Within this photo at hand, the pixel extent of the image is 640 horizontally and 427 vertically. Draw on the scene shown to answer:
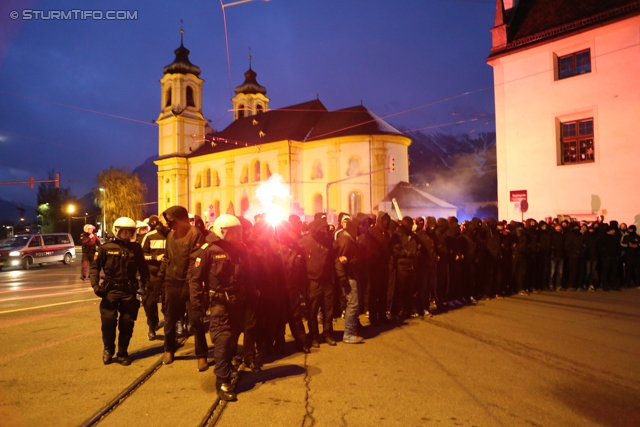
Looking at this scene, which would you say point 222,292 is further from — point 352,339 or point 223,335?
point 352,339

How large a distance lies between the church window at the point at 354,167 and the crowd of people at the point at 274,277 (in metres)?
31.3

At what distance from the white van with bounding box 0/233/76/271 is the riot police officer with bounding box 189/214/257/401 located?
842 inches

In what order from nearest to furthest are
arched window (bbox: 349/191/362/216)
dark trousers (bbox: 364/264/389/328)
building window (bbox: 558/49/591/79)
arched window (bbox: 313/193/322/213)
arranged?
dark trousers (bbox: 364/264/389/328), building window (bbox: 558/49/591/79), arched window (bbox: 349/191/362/216), arched window (bbox: 313/193/322/213)

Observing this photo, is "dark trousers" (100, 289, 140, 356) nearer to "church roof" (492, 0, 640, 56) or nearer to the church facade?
"church roof" (492, 0, 640, 56)

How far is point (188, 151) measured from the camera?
5678cm

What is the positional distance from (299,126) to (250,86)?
1936 centimetres

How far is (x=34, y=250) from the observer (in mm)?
22172

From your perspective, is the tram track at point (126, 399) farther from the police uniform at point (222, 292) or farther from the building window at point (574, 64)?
the building window at point (574, 64)

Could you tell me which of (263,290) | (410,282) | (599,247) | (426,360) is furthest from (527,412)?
(599,247)

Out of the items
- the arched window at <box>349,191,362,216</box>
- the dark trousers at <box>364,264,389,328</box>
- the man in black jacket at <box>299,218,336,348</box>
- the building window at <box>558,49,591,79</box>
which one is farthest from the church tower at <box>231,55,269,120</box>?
the man in black jacket at <box>299,218,336,348</box>

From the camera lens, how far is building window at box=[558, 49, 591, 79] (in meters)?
17.2

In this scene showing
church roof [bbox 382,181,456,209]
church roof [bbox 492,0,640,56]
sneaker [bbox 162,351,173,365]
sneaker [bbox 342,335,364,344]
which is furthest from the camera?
church roof [bbox 382,181,456,209]

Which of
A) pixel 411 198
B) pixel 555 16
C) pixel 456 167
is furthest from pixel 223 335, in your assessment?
pixel 456 167

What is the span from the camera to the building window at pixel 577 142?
17.1 metres
